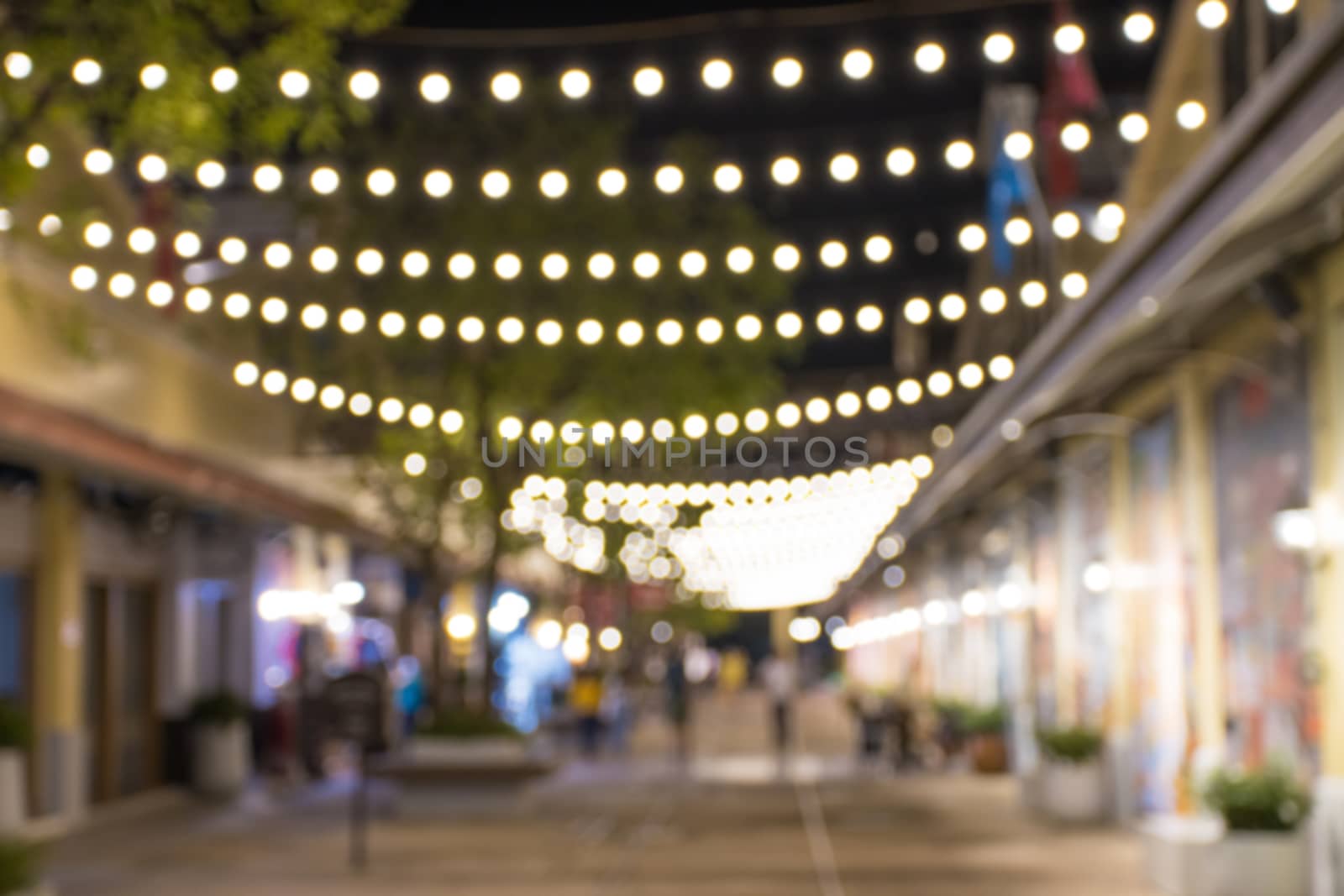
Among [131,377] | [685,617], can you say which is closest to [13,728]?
[131,377]

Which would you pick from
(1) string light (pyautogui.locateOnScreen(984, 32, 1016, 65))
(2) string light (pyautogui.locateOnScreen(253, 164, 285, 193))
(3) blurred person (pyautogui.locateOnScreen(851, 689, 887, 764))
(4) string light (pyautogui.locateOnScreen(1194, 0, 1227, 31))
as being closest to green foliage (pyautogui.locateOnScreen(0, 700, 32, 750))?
(2) string light (pyautogui.locateOnScreen(253, 164, 285, 193))

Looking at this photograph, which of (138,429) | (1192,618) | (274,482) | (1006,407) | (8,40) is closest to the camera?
(8,40)

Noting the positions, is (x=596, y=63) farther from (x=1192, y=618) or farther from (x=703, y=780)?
(x=703, y=780)

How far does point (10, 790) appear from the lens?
66.2ft

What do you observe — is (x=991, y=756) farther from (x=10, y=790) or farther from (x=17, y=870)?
(x=17, y=870)

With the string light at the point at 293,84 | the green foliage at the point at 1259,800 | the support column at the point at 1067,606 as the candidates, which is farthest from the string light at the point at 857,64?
the support column at the point at 1067,606

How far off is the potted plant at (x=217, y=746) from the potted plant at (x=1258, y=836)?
672 inches

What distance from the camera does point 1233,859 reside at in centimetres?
1355

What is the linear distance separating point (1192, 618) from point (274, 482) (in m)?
14.6

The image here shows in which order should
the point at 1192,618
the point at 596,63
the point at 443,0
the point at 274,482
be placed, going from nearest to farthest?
the point at 596,63
the point at 443,0
the point at 1192,618
the point at 274,482

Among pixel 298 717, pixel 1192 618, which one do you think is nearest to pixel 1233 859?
pixel 1192 618

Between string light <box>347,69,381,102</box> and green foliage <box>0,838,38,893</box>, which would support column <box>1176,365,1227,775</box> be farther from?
string light <box>347,69,381,102</box>

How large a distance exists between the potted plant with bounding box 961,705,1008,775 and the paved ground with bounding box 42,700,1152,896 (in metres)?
2.04

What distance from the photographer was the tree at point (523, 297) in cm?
2100
